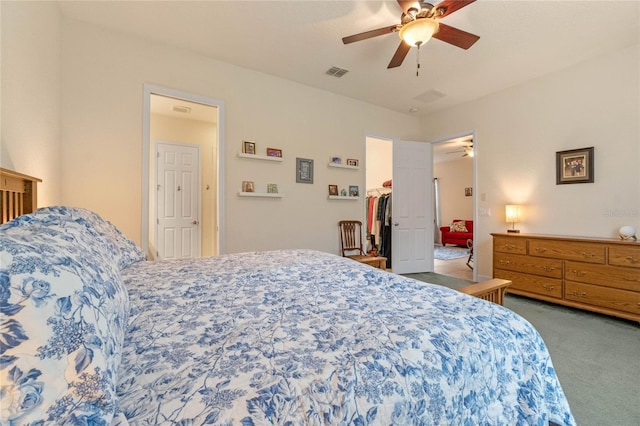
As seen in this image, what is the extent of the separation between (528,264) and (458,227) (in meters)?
4.96

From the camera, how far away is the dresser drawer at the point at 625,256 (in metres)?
2.47

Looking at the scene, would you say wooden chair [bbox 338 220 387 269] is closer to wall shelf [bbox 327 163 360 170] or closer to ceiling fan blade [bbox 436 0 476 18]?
wall shelf [bbox 327 163 360 170]

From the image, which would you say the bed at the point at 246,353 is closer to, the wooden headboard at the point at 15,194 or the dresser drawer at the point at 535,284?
the wooden headboard at the point at 15,194

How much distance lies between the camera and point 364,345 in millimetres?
763

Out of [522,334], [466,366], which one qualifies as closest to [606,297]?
[522,334]

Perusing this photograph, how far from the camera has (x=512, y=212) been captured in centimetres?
357

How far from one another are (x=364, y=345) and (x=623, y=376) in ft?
7.14

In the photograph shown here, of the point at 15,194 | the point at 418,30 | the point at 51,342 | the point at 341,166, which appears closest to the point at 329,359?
the point at 51,342

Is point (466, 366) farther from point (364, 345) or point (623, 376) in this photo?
Result: point (623, 376)

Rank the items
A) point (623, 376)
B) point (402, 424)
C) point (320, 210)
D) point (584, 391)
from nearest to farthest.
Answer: point (402, 424), point (584, 391), point (623, 376), point (320, 210)

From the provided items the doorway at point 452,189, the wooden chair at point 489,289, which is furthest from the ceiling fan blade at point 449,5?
the doorway at point 452,189

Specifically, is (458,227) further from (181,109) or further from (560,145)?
(181,109)

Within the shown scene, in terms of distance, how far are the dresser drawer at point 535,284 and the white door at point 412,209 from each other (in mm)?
1289

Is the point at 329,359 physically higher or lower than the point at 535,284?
higher
